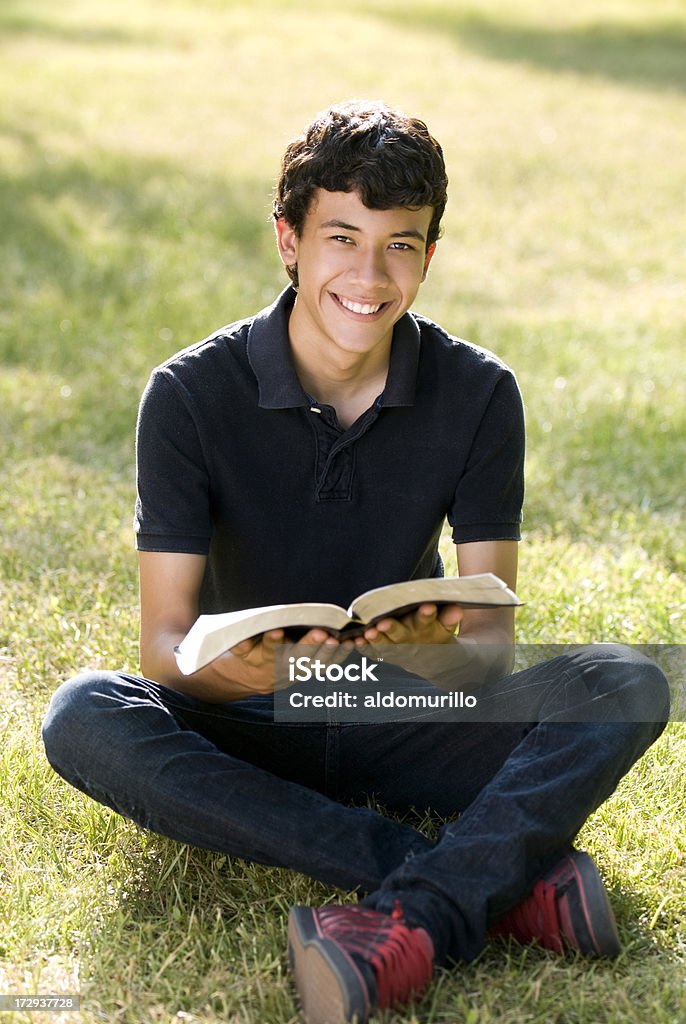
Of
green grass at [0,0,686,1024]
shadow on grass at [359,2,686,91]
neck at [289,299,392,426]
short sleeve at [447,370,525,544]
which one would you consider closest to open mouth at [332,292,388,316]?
neck at [289,299,392,426]

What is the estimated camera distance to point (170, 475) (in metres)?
2.70

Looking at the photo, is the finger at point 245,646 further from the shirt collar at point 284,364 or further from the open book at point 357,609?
the shirt collar at point 284,364

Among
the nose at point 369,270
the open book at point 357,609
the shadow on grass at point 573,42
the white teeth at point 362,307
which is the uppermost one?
the shadow on grass at point 573,42

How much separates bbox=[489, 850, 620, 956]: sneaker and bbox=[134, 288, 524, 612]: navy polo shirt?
30.8 inches

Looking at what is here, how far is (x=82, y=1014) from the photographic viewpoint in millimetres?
2121

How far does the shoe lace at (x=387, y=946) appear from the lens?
80.3 inches

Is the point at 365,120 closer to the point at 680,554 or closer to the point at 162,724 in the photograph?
the point at 162,724

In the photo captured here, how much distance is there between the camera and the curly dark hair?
2688 millimetres

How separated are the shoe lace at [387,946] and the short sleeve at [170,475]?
86cm

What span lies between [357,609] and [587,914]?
2.15 ft

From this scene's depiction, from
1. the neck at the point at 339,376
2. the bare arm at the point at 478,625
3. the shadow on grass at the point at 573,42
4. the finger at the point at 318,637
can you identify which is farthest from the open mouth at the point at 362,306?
the shadow on grass at the point at 573,42

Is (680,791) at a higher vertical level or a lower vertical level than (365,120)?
lower

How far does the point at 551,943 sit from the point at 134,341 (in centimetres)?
455

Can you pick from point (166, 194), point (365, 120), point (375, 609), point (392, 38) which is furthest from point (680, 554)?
point (392, 38)
